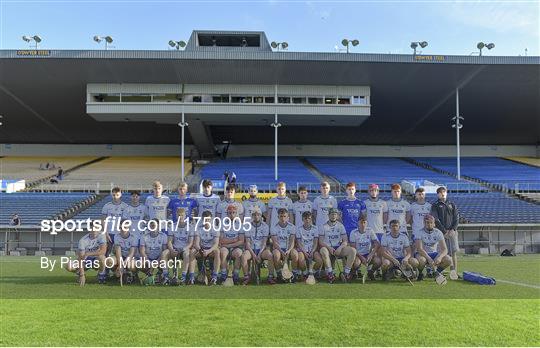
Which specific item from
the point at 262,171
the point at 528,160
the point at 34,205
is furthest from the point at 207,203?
the point at 528,160

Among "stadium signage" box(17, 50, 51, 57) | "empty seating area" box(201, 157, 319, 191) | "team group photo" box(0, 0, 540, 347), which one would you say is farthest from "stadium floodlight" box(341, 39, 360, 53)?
"stadium signage" box(17, 50, 51, 57)

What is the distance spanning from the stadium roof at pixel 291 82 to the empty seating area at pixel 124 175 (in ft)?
7.99

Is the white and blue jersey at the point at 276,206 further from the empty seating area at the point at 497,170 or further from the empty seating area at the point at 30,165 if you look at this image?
the empty seating area at the point at 30,165

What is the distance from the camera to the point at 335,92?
2427cm

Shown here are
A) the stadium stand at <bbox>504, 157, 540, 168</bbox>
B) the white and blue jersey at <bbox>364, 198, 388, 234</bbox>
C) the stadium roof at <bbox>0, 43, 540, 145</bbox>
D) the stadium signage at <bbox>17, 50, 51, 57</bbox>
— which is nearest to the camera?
the white and blue jersey at <bbox>364, 198, 388, 234</bbox>

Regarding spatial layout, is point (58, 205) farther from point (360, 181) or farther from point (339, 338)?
point (339, 338)

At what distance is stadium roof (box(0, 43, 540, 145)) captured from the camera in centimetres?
2150

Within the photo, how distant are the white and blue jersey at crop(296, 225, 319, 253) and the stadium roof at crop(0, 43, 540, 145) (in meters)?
15.4

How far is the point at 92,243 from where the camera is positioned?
7496 millimetres

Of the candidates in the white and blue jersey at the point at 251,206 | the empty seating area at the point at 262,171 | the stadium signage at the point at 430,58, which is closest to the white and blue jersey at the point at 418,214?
the white and blue jersey at the point at 251,206

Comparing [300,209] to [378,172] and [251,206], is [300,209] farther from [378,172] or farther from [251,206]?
[378,172]

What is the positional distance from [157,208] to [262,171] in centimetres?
1901

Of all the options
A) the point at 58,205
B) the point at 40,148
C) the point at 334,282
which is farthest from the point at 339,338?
the point at 40,148

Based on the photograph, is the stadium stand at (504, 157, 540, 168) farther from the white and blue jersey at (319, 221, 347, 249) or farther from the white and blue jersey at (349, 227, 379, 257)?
the white and blue jersey at (319, 221, 347, 249)
